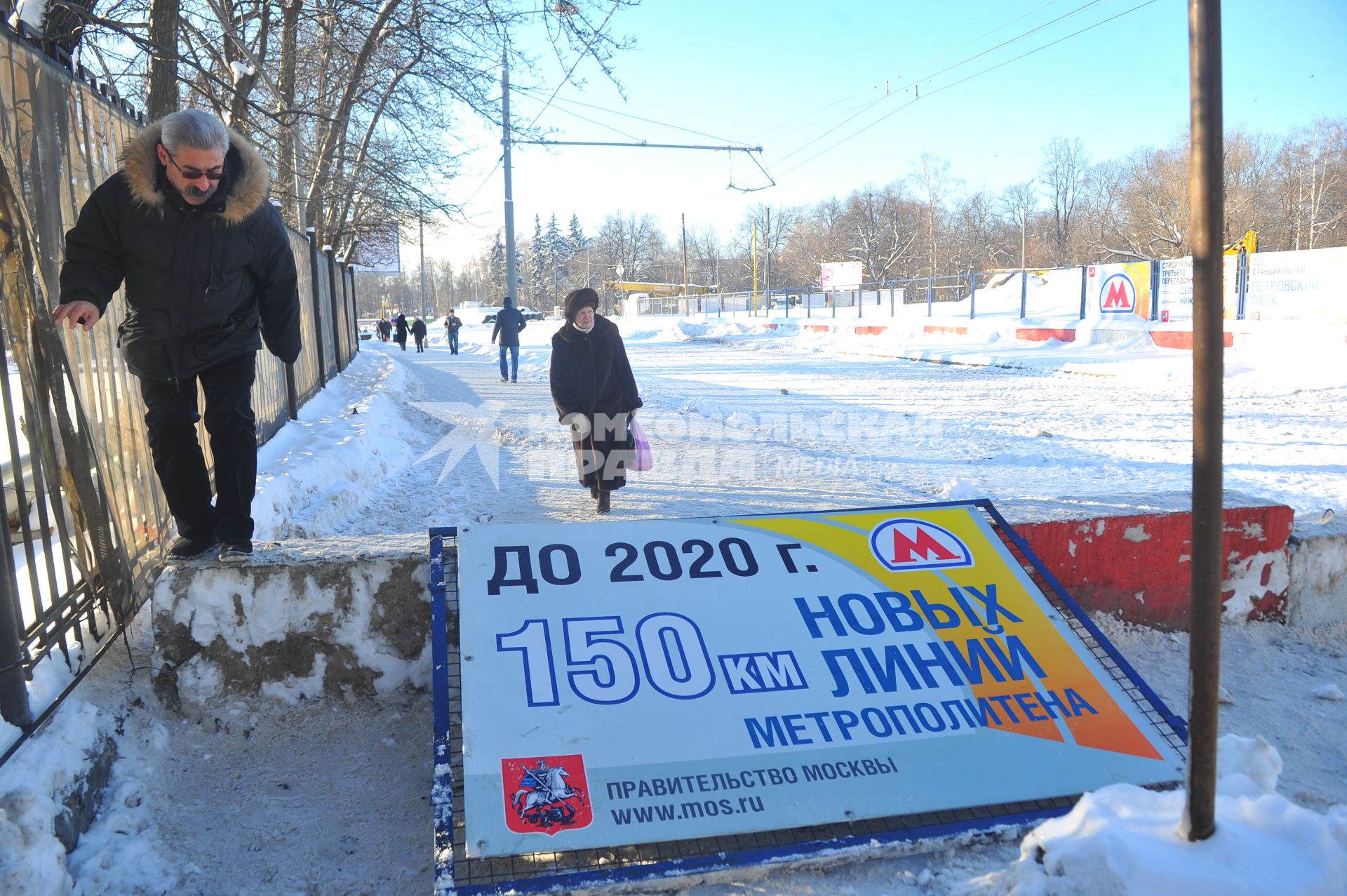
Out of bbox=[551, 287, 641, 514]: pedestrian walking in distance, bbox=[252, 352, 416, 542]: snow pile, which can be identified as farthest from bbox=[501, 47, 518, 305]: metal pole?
bbox=[551, 287, 641, 514]: pedestrian walking in distance

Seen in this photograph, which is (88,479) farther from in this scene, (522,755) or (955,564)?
(955,564)

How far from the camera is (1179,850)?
1.77m

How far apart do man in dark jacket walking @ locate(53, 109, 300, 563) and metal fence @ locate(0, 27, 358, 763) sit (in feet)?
0.44

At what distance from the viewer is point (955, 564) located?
3.10 meters

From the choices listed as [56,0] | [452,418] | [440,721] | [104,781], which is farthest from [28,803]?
[452,418]

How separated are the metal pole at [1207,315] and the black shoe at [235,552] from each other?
2868 millimetres

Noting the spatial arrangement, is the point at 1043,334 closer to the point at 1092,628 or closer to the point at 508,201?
the point at 508,201

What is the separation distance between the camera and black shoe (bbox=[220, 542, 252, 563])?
9.95 ft

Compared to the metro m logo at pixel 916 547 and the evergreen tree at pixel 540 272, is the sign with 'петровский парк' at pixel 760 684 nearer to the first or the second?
the metro m logo at pixel 916 547

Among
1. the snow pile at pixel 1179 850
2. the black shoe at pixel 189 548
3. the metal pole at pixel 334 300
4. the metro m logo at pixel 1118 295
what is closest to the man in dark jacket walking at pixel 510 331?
the metal pole at pixel 334 300

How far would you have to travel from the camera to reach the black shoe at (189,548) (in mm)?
3123

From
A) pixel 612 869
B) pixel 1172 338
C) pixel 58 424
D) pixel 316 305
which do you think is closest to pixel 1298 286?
pixel 1172 338

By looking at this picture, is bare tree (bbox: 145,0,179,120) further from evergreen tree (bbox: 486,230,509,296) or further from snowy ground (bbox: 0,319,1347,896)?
evergreen tree (bbox: 486,230,509,296)

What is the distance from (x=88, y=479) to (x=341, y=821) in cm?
135
